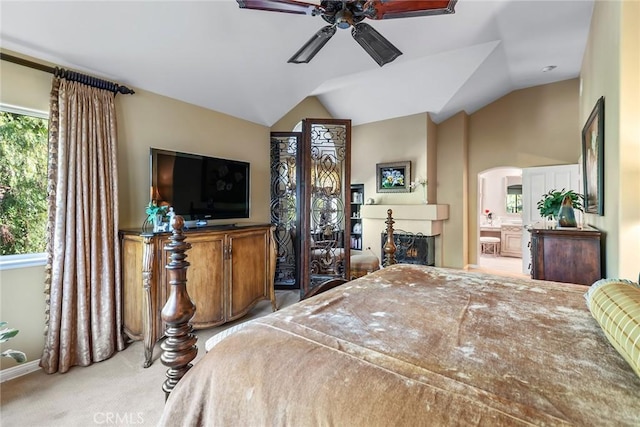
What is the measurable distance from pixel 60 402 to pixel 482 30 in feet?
17.3

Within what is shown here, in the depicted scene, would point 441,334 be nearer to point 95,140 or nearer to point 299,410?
point 299,410

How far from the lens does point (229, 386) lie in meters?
0.90

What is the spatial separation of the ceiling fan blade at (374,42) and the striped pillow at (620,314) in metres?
1.96

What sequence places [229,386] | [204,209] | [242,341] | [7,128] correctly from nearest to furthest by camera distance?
1. [229,386]
2. [242,341]
3. [7,128]
4. [204,209]

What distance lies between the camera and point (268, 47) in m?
3.03

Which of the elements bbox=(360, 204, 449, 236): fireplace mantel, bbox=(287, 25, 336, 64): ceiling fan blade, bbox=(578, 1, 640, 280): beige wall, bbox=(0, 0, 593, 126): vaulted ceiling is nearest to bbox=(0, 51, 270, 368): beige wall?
bbox=(0, 0, 593, 126): vaulted ceiling

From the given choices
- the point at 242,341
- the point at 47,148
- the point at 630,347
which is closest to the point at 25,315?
the point at 47,148

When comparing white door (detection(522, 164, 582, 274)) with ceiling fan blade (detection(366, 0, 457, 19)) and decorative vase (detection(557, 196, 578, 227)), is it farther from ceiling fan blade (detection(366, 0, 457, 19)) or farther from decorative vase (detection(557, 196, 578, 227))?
ceiling fan blade (detection(366, 0, 457, 19))

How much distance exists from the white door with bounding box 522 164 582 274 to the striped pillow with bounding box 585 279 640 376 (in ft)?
16.2

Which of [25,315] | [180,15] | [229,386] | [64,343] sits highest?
[180,15]

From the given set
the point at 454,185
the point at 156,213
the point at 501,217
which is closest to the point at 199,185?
the point at 156,213

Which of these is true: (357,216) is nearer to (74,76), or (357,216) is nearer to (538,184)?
(538,184)

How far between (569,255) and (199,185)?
12.0ft

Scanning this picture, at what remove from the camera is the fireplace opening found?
6051 mm
